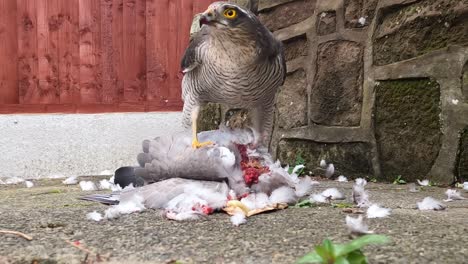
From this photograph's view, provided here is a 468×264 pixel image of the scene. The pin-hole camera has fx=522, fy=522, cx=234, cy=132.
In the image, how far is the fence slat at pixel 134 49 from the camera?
187 inches

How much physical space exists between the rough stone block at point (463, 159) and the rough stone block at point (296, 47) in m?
1.26

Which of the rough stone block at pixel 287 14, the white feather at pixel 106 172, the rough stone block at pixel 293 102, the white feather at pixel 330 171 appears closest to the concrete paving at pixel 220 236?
the white feather at pixel 330 171

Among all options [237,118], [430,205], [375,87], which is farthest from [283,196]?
[237,118]

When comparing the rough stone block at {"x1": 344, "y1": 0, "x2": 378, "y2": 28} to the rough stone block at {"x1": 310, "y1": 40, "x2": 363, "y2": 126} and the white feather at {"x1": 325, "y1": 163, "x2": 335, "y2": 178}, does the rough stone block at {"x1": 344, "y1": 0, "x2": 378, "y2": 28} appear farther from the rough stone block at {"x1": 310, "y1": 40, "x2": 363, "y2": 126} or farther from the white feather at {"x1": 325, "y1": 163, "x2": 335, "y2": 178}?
the white feather at {"x1": 325, "y1": 163, "x2": 335, "y2": 178}

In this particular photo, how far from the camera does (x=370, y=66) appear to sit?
3.20 meters

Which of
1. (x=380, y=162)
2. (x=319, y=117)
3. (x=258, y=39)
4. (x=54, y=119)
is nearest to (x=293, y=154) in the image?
(x=319, y=117)

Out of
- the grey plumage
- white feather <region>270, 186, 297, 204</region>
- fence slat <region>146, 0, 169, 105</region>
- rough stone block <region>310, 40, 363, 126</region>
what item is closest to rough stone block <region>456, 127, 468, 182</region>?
rough stone block <region>310, 40, 363, 126</region>

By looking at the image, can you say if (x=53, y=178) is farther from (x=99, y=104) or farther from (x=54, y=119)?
(x=99, y=104)

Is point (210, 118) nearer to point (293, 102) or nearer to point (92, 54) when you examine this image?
point (293, 102)

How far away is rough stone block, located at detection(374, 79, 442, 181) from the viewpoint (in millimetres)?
2885

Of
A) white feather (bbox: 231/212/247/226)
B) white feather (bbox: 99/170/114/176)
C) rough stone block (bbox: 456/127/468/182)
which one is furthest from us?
white feather (bbox: 99/170/114/176)

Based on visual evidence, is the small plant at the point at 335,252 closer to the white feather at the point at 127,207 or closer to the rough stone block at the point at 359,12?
the white feather at the point at 127,207

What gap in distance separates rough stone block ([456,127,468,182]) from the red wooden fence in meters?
2.64

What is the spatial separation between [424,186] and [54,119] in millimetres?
3060
